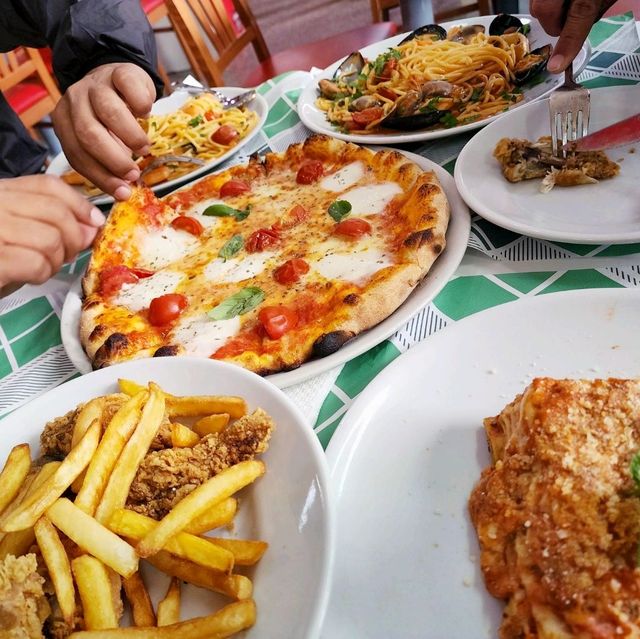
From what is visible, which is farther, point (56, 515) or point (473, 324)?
point (473, 324)

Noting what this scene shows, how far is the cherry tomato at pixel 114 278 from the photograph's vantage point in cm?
237

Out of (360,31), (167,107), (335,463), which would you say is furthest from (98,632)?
(360,31)

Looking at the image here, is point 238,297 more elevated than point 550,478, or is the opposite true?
point 550,478

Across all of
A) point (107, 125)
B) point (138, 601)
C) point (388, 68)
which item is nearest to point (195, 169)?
point (107, 125)

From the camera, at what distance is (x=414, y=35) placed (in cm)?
381

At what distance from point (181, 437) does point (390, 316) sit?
0.76 m

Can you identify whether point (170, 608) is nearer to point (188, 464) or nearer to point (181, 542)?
point (181, 542)

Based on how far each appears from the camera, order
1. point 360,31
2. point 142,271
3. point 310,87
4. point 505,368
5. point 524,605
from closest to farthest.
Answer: point 524,605
point 505,368
point 142,271
point 310,87
point 360,31

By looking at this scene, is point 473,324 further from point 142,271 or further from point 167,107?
point 167,107

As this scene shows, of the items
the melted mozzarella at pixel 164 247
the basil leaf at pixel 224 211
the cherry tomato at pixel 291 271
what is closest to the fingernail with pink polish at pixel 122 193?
the melted mozzarella at pixel 164 247

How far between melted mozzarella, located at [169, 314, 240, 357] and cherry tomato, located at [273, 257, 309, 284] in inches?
9.7

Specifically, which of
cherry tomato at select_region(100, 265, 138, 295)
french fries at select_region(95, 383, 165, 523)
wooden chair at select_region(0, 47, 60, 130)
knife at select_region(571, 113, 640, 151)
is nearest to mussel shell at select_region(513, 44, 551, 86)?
knife at select_region(571, 113, 640, 151)

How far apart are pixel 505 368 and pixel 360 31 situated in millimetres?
4120

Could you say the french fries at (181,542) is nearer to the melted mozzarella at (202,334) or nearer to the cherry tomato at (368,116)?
the melted mozzarella at (202,334)
